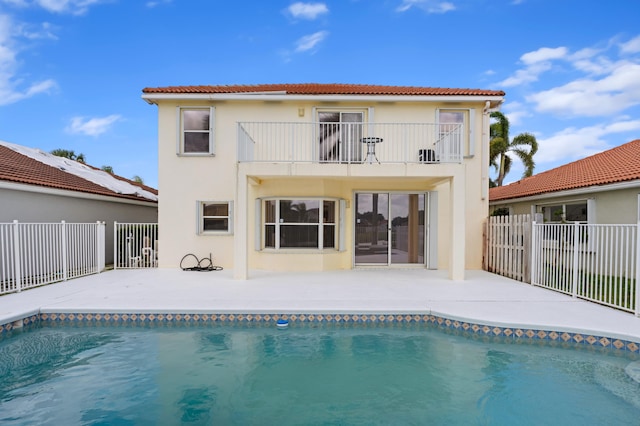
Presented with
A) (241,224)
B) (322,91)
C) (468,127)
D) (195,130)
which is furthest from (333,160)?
(195,130)

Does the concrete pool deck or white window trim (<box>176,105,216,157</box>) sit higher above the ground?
white window trim (<box>176,105,216,157</box>)

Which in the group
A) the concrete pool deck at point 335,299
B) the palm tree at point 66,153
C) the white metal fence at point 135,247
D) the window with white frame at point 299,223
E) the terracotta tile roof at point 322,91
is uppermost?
the palm tree at point 66,153

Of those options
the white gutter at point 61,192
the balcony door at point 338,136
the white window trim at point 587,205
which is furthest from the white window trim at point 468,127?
the white gutter at point 61,192

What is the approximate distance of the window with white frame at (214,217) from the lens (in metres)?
12.4

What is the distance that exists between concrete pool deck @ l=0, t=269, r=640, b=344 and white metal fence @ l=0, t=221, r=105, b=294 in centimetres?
69

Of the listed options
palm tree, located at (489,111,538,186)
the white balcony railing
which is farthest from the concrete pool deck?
palm tree, located at (489,111,538,186)

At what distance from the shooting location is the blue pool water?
3.98 meters

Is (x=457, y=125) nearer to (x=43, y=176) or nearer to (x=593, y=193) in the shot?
(x=593, y=193)

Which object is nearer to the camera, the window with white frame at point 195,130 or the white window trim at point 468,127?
the white window trim at point 468,127

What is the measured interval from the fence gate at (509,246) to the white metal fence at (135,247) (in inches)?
465

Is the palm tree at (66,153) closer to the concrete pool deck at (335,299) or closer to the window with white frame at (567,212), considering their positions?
Answer: the concrete pool deck at (335,299)

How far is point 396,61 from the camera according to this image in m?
18.2

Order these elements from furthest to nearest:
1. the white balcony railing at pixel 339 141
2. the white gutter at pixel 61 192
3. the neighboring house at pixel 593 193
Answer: the white balcony railing at pixel 339 141 < the neighboring house at pixel 593 193 < the white gutter at pixel 61 192

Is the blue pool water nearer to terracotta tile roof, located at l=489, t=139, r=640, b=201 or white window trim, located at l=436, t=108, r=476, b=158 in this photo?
white window trim, located at l=436, t=108, r=476, b=158
